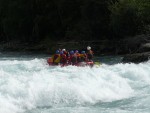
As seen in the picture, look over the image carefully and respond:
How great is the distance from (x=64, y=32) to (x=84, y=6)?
8.32 meters

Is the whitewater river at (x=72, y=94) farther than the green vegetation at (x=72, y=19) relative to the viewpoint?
No

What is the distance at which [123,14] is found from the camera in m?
39.3

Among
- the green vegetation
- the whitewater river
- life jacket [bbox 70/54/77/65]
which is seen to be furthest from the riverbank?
the whitewater river

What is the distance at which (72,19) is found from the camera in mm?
51250

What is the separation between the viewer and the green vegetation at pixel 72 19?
129 ft

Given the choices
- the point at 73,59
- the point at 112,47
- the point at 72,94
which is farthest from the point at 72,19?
the point at 72,94

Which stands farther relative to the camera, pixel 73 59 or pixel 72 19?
pixel 72 19

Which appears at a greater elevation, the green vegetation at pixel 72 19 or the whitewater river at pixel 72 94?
the green vegetation at pixel 72 19

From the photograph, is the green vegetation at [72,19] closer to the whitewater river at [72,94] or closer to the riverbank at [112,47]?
the riverbank at [112,47]

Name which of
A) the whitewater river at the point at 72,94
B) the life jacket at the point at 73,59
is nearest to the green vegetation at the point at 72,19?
the life jacket at the point at 73,59

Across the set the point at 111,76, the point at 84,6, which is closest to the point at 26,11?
the point at 84,6

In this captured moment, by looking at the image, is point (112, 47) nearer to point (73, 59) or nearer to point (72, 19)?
point (73, 59)

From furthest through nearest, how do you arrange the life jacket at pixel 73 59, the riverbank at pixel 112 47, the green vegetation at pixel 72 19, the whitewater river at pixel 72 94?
the green vegetation at pixel 72 19 → the riverbank at pixel 112 47 → the life jacket at pixel 73 59 → the whitewater river at pixel 72 94

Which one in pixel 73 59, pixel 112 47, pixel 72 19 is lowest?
pixel 112 47
